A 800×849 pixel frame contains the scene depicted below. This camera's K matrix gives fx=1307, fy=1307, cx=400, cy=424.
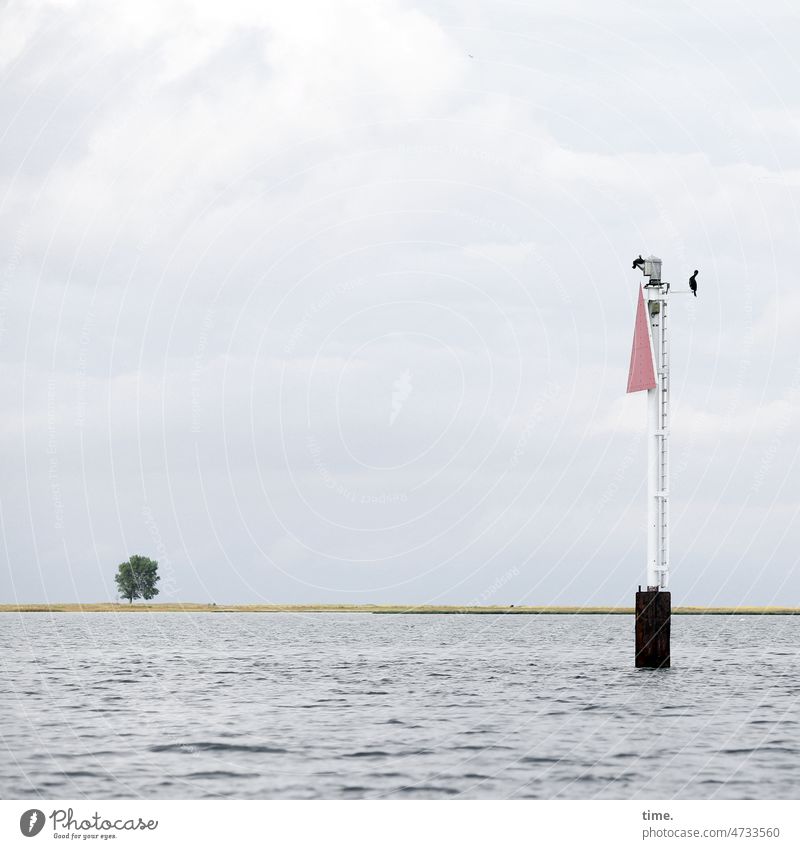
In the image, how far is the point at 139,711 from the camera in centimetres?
4734

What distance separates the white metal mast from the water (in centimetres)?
525

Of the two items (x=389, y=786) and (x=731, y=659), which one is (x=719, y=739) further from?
(x=731, y=659)

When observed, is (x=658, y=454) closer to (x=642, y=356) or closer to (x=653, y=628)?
(x=642, y=356)

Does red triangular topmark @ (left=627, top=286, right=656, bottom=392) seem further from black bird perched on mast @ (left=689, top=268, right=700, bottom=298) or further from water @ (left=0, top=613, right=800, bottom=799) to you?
water @ (left=0, top=613, right=800, bottom=799)

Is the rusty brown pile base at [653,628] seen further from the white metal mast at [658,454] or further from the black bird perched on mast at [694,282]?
the black bird perched on mast at [694,282]

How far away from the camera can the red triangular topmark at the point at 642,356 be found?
56.2 meters

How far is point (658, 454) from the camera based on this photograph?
5603cm

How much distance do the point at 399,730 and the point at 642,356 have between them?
2220 cm

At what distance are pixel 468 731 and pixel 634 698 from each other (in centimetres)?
1161

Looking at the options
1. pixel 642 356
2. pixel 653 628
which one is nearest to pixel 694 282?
pixel 642 356

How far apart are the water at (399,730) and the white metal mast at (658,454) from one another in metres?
5.25

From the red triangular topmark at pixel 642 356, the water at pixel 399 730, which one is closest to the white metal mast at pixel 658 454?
the red triangular topmark at pixel 642 356
